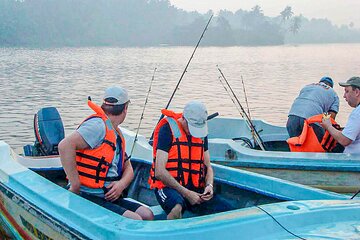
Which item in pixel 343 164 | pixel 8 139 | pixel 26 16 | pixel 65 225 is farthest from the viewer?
pixel 26 16

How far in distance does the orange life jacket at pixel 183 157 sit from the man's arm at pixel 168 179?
3.6 inches

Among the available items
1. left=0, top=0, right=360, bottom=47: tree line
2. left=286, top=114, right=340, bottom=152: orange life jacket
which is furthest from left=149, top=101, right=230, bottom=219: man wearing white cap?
left=0, top=0, right=360, bottom=47: tree line

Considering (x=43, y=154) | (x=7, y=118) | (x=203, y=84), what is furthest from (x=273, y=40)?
(x=43, y=154)

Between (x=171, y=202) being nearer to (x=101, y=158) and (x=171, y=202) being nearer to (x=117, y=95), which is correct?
(x=101, y=158)

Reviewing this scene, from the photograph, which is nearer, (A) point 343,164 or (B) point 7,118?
(A) point 343,164

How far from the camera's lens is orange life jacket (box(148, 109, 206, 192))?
12.7 feet

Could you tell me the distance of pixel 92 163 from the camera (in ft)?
11.9

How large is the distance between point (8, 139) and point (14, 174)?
7.98 metres

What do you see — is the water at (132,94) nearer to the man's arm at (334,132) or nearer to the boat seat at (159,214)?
the man's arm at (334,132)

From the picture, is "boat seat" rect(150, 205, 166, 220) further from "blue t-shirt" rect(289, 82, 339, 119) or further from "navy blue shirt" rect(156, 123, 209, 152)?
"blue t-shirt" rect(289, 82, 339, 119)

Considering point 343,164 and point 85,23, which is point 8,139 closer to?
point 343,164

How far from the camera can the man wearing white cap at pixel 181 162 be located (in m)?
3.79

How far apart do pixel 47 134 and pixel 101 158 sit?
2.30 meters

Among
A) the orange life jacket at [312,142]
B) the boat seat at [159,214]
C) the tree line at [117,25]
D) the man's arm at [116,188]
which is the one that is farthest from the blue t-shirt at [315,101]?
the tree line at [117,25]
